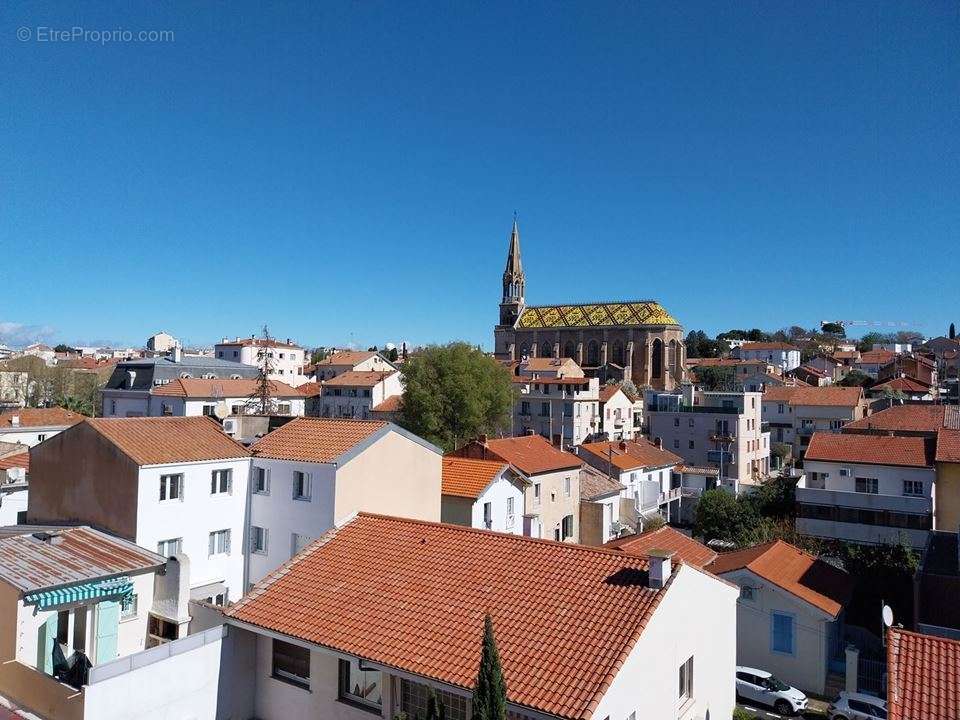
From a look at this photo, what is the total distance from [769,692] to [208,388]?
51312 mm

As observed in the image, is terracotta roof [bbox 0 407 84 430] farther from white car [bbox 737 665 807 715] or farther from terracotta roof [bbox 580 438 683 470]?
white car [bbox 737 665 807 715]

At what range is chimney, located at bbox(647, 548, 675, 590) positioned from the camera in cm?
1096

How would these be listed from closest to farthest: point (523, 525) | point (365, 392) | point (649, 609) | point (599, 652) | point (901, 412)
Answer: point (599, 652) → point (649, 609) → point (523, 525) → point (901, 412) → point (365, 392)

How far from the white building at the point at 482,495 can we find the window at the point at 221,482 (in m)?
7.69

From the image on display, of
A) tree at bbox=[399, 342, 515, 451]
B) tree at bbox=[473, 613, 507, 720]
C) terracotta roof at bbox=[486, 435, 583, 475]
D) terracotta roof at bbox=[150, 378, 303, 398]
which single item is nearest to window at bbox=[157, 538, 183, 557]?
tree at bbox=[473, 613, 507, 720]

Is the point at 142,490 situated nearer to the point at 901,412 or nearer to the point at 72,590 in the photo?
the point at 72,590

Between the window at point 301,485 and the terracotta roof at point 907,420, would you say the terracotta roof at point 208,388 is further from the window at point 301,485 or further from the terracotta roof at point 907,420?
the terracotta roof at point 907,420

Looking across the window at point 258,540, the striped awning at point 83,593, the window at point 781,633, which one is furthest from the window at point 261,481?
the window at point 781,633

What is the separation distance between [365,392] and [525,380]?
1709 centimetres

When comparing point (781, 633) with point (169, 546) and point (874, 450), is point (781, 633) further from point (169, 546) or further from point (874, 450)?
point (169, 546)

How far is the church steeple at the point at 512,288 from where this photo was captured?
12950cm

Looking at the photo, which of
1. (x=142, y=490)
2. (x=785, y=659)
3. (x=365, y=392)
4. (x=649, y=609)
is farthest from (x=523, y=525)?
(x=365, y=392)

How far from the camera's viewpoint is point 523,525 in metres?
25.9

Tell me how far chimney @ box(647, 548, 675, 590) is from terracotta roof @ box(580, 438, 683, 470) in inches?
1187
